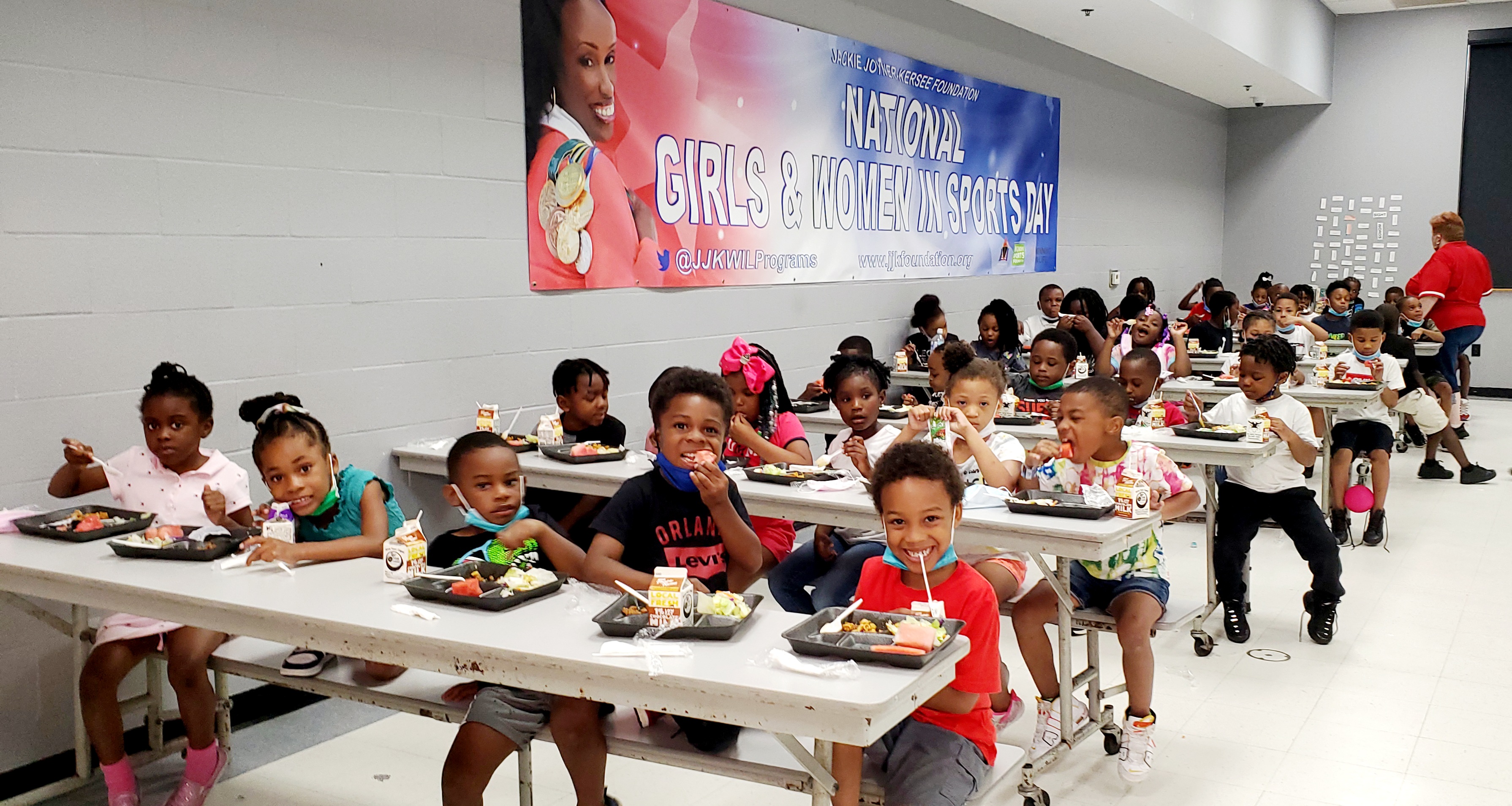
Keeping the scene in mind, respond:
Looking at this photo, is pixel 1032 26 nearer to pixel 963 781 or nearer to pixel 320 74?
pixel 320 74

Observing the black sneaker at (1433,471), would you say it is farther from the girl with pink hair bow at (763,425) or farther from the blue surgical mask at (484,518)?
the blue surgical mask at (484,518)

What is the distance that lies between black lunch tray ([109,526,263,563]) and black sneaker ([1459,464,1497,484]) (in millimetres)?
7557

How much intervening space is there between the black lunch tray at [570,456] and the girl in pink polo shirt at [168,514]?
1.03 meters

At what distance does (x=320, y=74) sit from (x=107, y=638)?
6.34ft

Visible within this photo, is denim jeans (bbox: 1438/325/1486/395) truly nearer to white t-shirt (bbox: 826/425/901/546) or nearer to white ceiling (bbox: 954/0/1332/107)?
white ceiling (bbox: 954/0/1332/107)

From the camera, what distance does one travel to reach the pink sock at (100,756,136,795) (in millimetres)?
3016

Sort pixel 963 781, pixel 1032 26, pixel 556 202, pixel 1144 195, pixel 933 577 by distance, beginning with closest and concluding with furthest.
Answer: pixel 963 781
pixel 933 577
pixel 556 202
pixel 1032 26
pixel 1144 195

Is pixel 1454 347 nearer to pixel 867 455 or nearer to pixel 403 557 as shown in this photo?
pixel 867 455

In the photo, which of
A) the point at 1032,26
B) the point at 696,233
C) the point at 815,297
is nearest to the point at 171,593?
the point at 696,233

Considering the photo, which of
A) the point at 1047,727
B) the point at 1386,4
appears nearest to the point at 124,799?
the point at 1047,727

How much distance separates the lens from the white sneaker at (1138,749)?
3158 millimetres

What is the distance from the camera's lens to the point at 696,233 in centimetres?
562

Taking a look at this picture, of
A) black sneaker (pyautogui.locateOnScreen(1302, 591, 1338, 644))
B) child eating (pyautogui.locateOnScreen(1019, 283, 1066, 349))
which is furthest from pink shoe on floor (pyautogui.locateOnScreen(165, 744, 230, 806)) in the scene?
child eating (pyautogui.locateOnScreen(1019, 283, 1066, 349))

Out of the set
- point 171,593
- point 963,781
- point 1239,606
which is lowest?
point 1239,606
